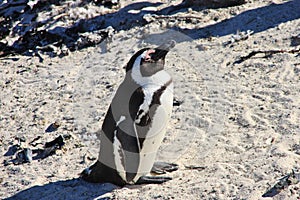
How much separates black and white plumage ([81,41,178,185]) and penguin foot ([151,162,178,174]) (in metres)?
0.12

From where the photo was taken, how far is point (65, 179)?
502cm

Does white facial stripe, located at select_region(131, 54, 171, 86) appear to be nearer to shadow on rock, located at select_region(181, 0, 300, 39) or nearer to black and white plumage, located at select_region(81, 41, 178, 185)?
black and white plumage, located at select_region(81, 41, 178, 185)

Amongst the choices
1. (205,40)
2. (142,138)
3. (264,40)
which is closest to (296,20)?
(264,40)

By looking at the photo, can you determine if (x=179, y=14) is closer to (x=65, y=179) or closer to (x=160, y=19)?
(x=160, y=19)

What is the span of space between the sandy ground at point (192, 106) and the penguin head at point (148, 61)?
845 mm

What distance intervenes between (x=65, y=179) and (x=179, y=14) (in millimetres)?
3167

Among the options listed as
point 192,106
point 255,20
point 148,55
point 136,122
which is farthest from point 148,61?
point 255,20

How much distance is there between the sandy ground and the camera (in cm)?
465

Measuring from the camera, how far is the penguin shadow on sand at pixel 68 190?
474 centimetres

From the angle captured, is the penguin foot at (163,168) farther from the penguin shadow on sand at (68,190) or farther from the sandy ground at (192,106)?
the penguin shadow on sand at (68,190)

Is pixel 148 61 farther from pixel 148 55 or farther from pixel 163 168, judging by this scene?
pixel 163 168

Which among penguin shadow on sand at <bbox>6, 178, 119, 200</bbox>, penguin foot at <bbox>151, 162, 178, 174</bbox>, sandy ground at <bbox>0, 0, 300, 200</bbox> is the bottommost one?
penguin shadow on sand at <bbox>6, 178, 119, 200</bbox>

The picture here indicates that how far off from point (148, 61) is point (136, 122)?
0.48 metres

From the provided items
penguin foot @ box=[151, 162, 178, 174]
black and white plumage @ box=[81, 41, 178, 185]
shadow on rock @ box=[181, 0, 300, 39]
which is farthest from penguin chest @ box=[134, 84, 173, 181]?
shadow on rock @ box=[181, 0, 300, 39]
